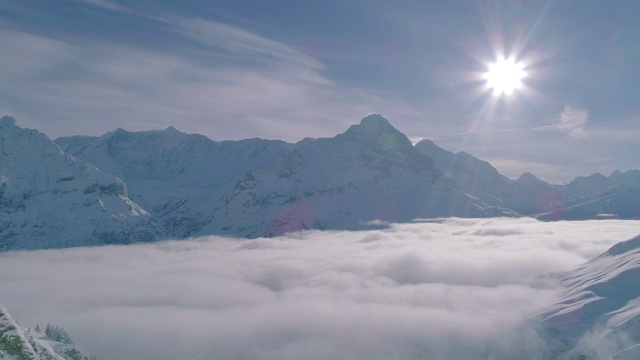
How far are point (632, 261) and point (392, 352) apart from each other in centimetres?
8557

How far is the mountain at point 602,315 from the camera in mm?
134375

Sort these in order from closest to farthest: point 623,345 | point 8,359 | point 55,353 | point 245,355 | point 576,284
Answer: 1. point 8,359
2. point 55,353
3. point 623,345
4. point 245,355
5. point 576,284

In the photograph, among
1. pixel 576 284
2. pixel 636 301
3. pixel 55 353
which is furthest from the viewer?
pixel 576 284

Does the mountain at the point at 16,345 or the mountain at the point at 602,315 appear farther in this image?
the mountain at the point at 602,315

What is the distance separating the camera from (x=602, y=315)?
15100 centimetres

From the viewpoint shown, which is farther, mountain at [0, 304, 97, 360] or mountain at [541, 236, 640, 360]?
mountain at [541, 236, 640, 360]

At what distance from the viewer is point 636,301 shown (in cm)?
14688

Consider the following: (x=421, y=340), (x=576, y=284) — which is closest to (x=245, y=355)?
(x=421, y=340)

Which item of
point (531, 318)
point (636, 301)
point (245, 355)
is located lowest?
point (245, 355)

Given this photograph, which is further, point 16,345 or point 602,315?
point 602,315

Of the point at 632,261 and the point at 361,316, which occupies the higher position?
the point at 632,261

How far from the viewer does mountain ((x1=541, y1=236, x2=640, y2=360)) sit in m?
134

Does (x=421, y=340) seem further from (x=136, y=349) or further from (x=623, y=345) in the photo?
(x=136, y=349)

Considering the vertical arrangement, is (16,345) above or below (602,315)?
above
